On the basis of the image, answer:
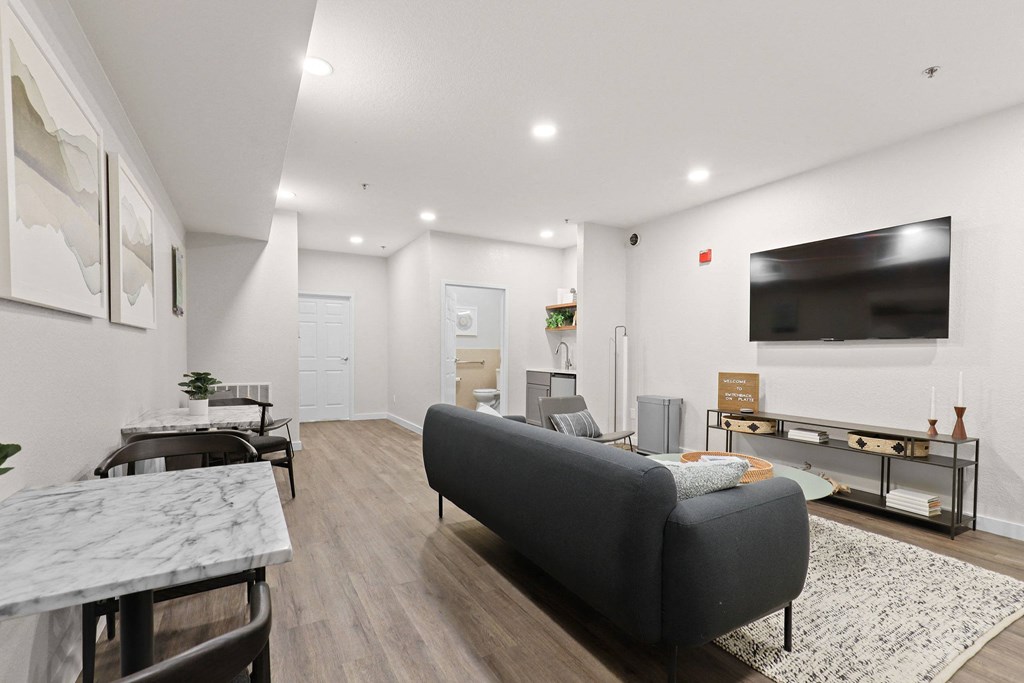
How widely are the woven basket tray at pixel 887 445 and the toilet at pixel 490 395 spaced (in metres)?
4.15

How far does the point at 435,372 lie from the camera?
6230 millimetres

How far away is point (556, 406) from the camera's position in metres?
4.55

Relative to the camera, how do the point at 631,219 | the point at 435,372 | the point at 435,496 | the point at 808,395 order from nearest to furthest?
the point at 435,496 → the point at 808,395 → the point at 631,219 → the point at 435,372

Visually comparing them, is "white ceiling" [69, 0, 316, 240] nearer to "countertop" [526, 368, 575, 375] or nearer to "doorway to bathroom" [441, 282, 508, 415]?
"doorway to bathroom" [441, 282, 508, 415]

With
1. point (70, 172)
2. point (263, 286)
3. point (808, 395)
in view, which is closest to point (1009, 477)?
point (808, 395)

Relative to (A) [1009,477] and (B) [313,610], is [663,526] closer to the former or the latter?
(B) [313,610]

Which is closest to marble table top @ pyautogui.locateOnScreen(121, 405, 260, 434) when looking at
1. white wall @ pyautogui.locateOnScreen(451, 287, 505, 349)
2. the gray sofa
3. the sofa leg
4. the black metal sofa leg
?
the black metal sofa leg

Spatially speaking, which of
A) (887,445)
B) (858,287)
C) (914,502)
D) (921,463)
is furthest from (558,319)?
(914,502)

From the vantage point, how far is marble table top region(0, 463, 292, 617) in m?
0.79

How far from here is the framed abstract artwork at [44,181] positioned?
1.25 metres

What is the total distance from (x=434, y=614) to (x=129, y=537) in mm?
1488

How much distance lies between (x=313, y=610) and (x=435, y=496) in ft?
5.48

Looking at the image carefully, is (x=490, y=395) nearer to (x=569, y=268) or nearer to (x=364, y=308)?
(x=569, y=268)

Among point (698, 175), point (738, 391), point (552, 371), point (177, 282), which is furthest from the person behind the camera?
point (552, 371)
